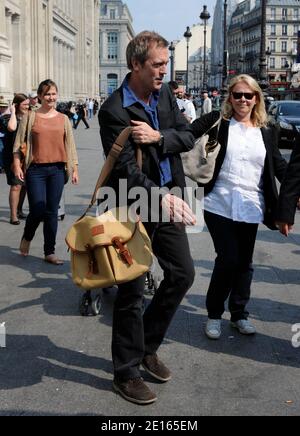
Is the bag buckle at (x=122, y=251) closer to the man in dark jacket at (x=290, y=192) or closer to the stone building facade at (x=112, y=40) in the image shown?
the man in dark jacket at (x=290, y=192)

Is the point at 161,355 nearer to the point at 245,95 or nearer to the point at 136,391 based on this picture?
the point at 136,391

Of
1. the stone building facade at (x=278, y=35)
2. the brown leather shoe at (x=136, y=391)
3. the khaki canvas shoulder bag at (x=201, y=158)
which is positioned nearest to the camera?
the brown leather shoe at (x=136, y=391)

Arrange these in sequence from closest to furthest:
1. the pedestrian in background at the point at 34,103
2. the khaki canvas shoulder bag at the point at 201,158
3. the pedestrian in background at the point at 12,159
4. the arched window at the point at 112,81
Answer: the khaki canvas shoulder bag at the point at 201,158 → the pedestrian in background at the point at 12,159 → the pedestrian in background at the point at 34,103 → the arched window at the point at 112,81

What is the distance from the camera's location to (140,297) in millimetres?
3748

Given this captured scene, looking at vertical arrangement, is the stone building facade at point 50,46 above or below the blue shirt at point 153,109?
above

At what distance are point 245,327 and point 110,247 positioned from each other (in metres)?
1.82

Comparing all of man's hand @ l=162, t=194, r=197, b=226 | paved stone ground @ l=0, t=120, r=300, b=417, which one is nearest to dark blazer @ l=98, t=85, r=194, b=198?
man's hand @ l=162, t=194, r=197, b=226

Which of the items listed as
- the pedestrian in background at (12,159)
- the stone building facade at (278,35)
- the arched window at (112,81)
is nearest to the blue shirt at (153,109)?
the pedestrian in background at (12,159)

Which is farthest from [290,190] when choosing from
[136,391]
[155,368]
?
[136,391]

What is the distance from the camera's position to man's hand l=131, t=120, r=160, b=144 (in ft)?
11.4

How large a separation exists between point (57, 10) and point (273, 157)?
57920mm

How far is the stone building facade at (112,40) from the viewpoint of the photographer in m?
148

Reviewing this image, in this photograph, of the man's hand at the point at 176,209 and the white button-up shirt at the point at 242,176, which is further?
the white button-up shirt at the point at 242,176

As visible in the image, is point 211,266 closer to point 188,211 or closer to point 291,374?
point 291,374
